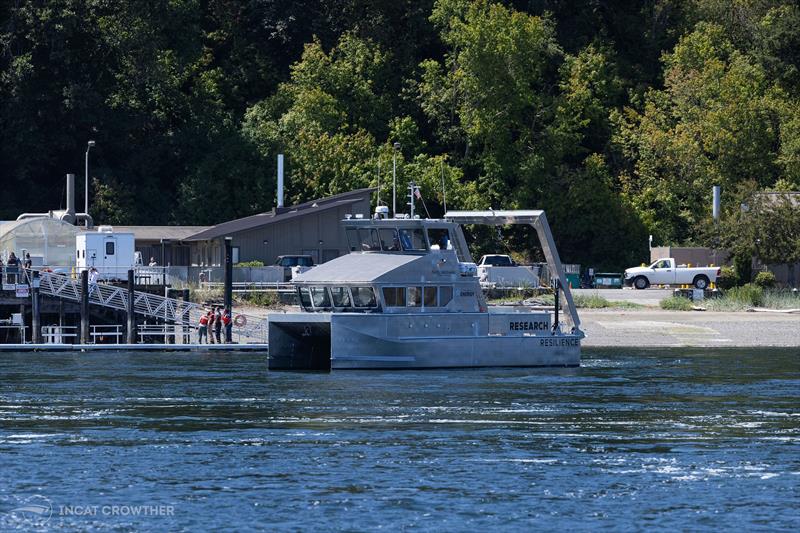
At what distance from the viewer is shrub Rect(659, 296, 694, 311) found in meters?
69.8

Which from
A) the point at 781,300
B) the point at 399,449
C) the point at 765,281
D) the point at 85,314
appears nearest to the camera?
the point at 399,449

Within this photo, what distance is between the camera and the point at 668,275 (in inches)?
3280

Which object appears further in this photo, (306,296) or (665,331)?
(665,331)

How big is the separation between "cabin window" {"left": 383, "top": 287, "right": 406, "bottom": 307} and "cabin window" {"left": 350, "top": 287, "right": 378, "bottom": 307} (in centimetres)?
36

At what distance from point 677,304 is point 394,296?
2781 cm

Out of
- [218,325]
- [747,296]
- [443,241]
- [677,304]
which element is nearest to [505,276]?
[677,304]

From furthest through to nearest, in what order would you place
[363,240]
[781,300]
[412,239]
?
[781,300]
[363,240]
[412,239]

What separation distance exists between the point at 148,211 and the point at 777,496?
220 feet

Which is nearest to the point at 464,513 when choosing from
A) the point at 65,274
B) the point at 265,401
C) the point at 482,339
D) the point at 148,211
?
the point at 265,401

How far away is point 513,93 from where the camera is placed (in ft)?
302

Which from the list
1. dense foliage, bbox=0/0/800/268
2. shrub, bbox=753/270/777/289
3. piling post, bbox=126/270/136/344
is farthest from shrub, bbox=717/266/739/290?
piling post, bbox=126/270/136/344

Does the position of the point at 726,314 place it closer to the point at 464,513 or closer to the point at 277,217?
the point at 277,217

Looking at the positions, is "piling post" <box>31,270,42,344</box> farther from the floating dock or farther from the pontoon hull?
the pontoon hull

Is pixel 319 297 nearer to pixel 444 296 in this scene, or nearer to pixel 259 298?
pixel 444 296
